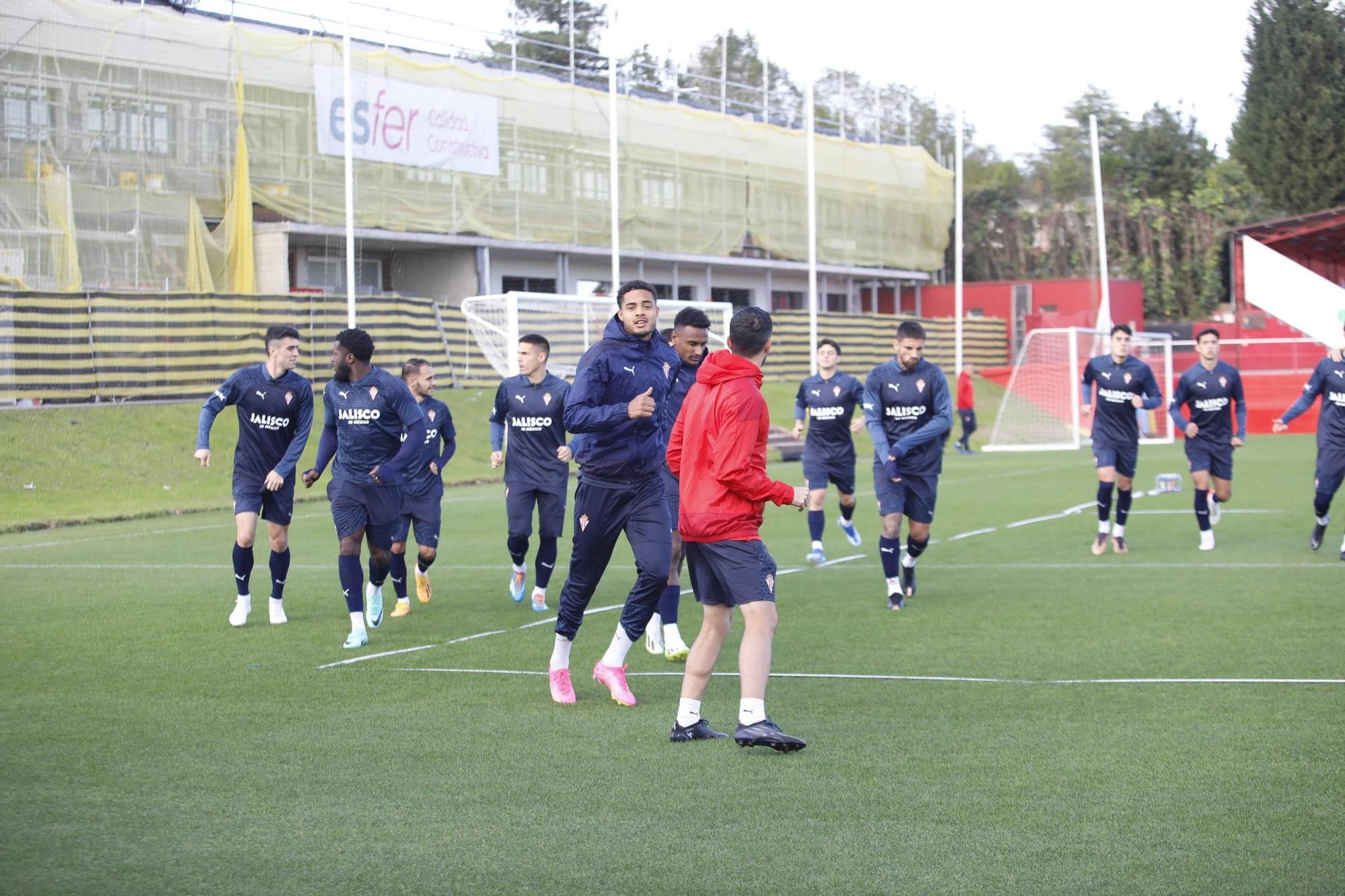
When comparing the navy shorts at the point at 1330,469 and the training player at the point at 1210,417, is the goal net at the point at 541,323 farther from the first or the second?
the navy shorts at the point at 1330,469

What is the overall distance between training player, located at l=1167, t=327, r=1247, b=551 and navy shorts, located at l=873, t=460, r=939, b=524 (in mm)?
4793

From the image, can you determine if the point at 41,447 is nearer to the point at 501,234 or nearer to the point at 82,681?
the point at 82,681

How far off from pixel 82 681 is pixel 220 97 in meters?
27.9

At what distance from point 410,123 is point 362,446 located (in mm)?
29302

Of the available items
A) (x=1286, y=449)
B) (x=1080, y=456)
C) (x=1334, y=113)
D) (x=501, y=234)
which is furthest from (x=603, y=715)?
(x=1334, y=113)

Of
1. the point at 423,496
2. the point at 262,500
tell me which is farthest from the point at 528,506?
the point at 262,500

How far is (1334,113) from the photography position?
157 ft

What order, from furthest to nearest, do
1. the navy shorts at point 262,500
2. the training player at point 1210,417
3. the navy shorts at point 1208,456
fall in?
the navy shorts at point 1208,456 → the training player at point 1210,417 → the navy shorts at point 262,500

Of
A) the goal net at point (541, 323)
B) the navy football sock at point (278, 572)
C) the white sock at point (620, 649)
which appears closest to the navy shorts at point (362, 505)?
the navy football sock at point (278, 572)

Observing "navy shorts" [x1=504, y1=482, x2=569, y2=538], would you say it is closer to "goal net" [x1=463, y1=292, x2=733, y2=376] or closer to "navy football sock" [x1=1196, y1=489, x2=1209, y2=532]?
"navy football sock" [x1=1196, y1=489, x2=1209, y2=532]

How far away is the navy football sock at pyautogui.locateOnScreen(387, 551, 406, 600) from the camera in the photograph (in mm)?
11461

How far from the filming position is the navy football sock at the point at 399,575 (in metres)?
11.5

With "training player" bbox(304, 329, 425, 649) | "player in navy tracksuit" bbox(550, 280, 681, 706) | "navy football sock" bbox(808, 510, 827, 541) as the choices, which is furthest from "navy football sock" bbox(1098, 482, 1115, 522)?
"player in navy tracksuit" bbox(550, 280, 681, 706)

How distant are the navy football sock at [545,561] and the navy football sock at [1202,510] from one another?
729cm
